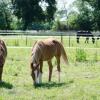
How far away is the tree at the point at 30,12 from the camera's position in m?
73.8

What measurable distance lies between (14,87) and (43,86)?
889mm

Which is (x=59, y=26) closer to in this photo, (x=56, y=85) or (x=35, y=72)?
(x=56, y=85)

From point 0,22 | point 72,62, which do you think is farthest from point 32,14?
point 72,62

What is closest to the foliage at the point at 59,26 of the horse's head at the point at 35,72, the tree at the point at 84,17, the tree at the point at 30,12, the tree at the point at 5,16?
the tree at the point at 84,17

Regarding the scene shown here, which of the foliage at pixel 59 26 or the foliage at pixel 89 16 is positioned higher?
the foliage at pixel 89 16

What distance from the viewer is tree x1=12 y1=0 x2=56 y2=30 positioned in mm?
73812

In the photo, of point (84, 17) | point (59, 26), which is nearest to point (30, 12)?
point (84, 17)

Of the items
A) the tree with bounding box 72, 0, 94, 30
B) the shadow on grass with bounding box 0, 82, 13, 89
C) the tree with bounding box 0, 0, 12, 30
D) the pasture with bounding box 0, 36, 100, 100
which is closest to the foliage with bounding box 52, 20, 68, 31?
the tree with bounding box 72, 0, 94, 30

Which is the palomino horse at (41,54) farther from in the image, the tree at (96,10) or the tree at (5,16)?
the tree at (96,10)

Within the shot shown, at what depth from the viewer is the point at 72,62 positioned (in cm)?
2003

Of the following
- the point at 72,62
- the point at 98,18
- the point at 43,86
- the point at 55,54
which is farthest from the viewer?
the point at 98,18

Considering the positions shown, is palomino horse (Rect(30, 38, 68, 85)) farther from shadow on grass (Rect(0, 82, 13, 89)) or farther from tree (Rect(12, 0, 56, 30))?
tree (Rect(12, 0, 56, 30))

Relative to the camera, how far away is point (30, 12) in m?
74.2

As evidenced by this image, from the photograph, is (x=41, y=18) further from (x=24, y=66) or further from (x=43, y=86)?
(x=43, y=86)
